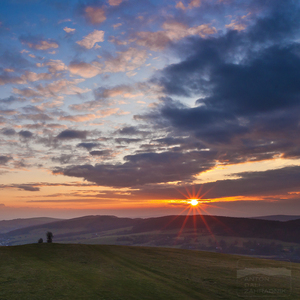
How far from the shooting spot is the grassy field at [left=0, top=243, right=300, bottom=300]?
29.8m

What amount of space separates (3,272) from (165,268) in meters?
27.4

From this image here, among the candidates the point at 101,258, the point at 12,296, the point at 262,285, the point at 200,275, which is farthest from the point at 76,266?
the point at 262,285

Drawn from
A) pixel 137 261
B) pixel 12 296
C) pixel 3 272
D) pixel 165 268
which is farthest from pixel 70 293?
pixel 137 261

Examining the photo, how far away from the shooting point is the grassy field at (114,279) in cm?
2983

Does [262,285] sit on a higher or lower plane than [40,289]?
lower

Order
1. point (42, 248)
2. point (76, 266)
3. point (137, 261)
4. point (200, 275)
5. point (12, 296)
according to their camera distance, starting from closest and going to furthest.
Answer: point (12, 296) → point (200, 275) → point (76, 266) → point (137, 261) → point (42, 248)

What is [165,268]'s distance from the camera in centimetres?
4653

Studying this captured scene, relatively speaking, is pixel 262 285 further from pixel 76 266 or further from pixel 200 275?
pixel 76 266

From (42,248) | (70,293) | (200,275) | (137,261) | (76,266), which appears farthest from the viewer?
(42,248)

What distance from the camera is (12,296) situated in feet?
89.7

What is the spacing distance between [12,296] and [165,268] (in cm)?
2733

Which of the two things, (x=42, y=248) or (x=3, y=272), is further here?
(x=42, y=248)

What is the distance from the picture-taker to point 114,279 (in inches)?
1444

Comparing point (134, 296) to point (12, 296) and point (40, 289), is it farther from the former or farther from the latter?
point (12, 296)
